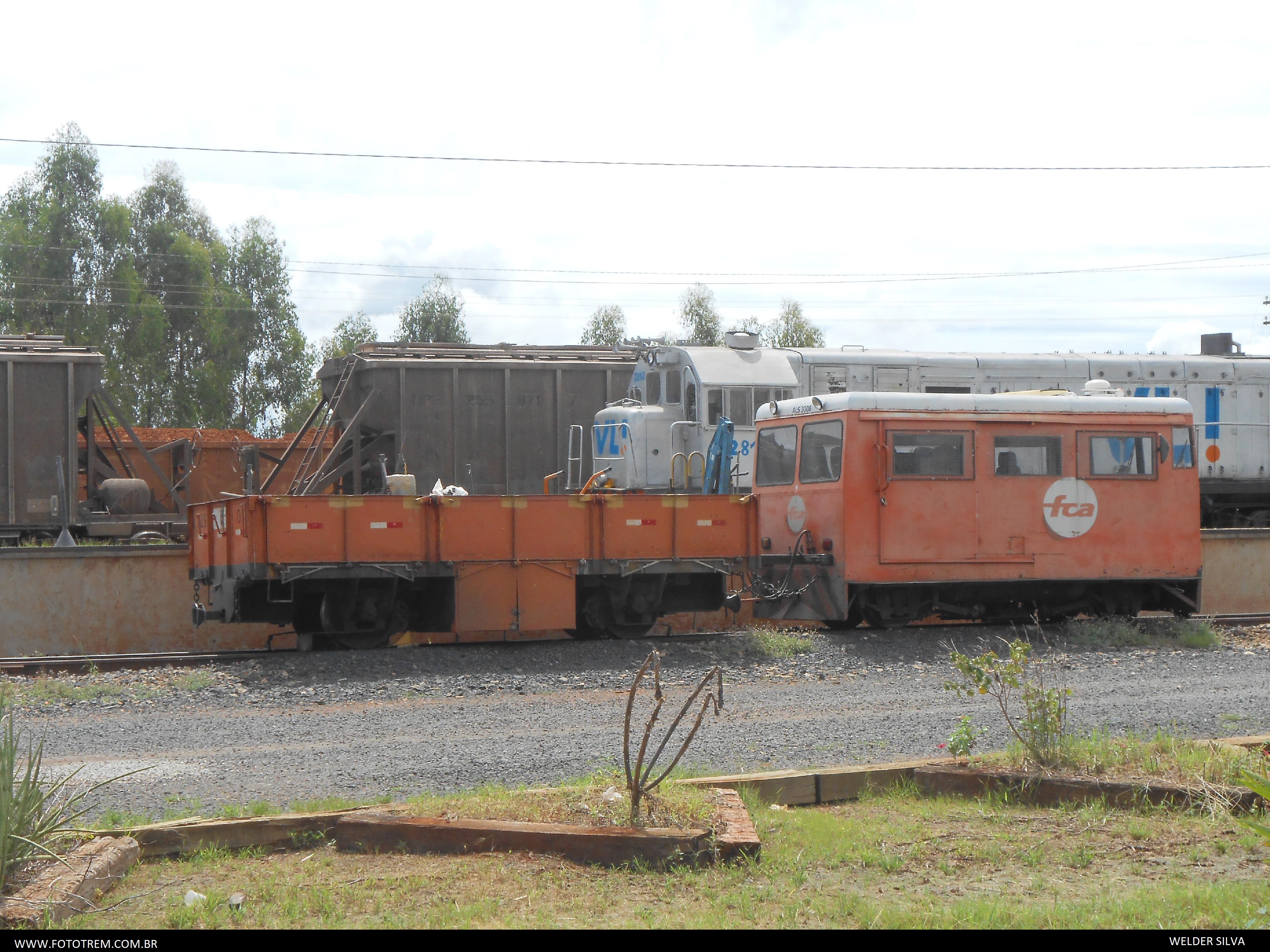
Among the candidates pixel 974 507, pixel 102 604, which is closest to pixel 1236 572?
pixel 974 507

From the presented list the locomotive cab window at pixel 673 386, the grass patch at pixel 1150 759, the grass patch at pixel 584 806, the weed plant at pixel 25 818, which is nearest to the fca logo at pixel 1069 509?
the locomotive cab window at pixel 673 386

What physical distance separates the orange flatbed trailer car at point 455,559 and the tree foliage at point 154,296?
122 ft

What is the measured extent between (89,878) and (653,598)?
373 inches

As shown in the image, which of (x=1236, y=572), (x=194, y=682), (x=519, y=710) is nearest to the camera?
(x=519, y=710)

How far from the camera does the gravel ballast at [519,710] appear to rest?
6.84m

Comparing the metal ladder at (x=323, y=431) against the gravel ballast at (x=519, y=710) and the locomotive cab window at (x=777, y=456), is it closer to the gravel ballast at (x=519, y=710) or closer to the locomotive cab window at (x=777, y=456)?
the gravel ballast at (x=519, y=710)

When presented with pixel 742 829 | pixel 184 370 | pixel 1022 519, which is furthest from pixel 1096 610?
pixel 184 370

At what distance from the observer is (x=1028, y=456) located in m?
13.7

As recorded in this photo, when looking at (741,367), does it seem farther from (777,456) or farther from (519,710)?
(519,710)

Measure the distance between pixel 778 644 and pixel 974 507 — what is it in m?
3.14

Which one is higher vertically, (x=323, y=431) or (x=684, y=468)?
(x=323, y=431)

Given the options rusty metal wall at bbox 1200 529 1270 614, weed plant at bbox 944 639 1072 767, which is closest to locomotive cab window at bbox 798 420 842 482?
weed plant at bbox 944 639 1072 767

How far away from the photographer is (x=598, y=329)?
67625 millimetres

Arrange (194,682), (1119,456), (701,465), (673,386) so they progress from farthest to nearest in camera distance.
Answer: (673,386) → (701,465) → (1119,456) → (194,682)
